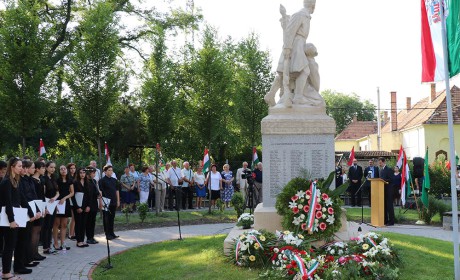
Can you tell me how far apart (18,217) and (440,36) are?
7.01 meters

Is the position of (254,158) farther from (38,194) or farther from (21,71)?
(38,194)

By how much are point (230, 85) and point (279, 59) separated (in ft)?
31.4

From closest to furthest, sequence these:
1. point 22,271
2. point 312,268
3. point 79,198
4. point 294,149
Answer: point 312,268
point 22,271
point 294,149
point 79,198

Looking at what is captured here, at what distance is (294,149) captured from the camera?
9.74m

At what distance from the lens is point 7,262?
7723 mm

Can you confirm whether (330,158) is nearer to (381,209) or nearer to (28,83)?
(381,209)

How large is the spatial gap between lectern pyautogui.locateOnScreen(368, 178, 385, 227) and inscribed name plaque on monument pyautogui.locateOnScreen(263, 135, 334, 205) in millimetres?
5365

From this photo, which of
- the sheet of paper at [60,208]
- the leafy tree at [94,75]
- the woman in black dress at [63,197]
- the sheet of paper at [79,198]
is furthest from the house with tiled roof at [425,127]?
the sheet of paper at [60,208]


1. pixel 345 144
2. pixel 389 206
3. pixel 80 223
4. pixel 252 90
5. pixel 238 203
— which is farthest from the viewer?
pixel 345 144

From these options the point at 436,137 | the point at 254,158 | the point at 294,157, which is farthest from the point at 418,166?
the point at 436,137

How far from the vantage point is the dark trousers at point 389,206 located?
1487cm

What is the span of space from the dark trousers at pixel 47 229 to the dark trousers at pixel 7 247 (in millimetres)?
2470

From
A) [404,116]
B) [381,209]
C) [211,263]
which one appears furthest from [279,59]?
[404,116]

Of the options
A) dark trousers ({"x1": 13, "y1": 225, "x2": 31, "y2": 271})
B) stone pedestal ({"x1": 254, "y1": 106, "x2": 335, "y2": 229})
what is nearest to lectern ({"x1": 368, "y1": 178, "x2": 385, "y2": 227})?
stone pedestal ({"x1": 254, "y1": 106, "x2": 335, "y2": 229})
